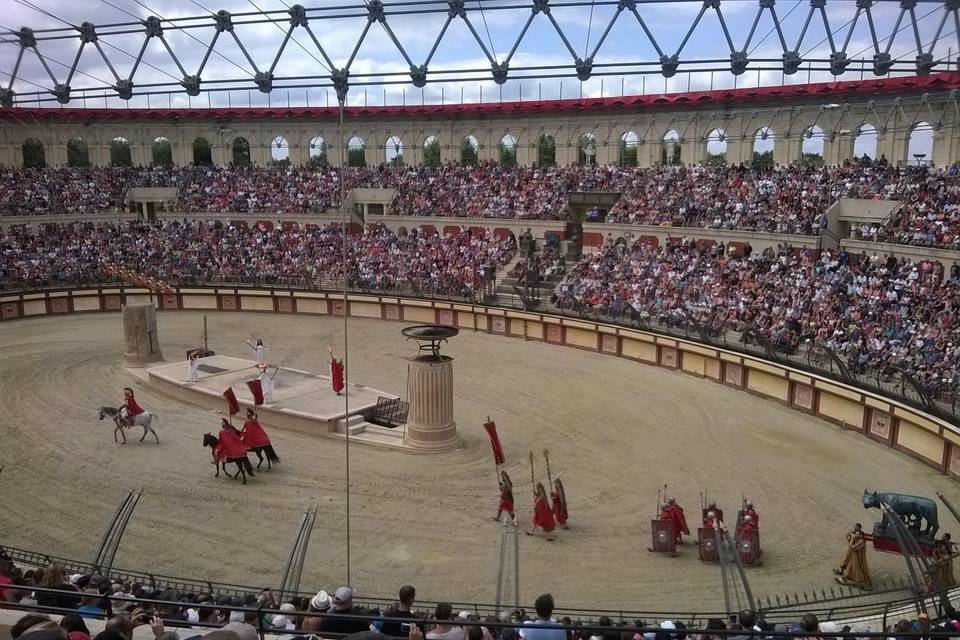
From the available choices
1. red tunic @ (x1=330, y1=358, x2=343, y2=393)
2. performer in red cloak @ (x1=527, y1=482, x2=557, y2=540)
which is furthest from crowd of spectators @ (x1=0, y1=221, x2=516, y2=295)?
performer in red cloak @ (x1=527, y1=482, x2=557, y2=540)

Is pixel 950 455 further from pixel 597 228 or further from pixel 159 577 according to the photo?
pixel 597 228

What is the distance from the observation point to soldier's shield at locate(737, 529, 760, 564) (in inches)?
529

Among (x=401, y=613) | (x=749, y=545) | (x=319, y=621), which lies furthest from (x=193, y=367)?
(x=401, y=613)

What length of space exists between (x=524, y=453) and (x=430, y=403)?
2.74 metres

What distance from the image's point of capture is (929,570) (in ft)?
36.6

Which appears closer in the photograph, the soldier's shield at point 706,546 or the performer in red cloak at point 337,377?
the soldier's shield at point 706,546

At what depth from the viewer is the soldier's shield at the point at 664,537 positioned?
13.8 meters

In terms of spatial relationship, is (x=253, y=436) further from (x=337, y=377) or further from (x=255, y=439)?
(x=337, y=377)

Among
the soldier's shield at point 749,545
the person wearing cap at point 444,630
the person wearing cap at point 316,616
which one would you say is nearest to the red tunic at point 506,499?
the soldier's shield at point 749,545

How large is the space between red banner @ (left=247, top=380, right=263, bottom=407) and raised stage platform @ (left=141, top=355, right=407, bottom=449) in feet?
0.55

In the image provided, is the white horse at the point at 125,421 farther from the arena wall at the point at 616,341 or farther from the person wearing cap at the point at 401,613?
the person wearing cap at the point at 401,613

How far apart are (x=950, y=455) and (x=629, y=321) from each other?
14.0 m

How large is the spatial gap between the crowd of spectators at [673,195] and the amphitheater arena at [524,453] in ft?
3.37

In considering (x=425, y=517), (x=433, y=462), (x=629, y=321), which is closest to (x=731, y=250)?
(x=629, y=321)
